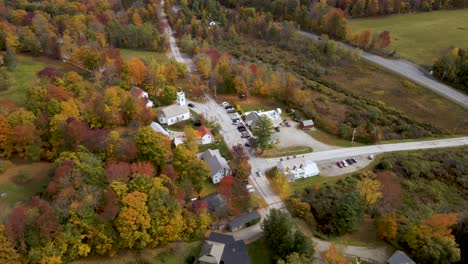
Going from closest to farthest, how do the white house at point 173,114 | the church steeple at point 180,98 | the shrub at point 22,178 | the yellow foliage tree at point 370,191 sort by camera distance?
1. the yellow foliage tree at point 370,191
2. the shrub at point 22,178
3. the white house at point 173,114
4. the church steeple at point 180,98

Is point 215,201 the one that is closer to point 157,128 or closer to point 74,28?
point 157,128

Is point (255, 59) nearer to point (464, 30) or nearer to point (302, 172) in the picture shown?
point (302, 172)

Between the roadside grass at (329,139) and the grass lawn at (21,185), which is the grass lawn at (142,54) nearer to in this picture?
the grass lawn at (21,185)

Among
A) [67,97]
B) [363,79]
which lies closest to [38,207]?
[67,97]

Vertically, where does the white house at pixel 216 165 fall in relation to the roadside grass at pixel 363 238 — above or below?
above

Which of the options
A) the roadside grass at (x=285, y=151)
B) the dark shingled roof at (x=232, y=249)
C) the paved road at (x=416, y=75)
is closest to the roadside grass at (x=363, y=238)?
the dark shingled roof at (x=232, y=249)

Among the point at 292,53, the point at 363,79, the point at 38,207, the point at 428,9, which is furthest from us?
the point at 428,9

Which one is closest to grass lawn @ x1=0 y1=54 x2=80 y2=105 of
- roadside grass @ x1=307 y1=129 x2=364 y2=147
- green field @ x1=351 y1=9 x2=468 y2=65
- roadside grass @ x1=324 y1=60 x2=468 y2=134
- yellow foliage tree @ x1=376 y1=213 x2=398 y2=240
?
roadside grass @ x1=307 y1=129 x2=364 y2=147
